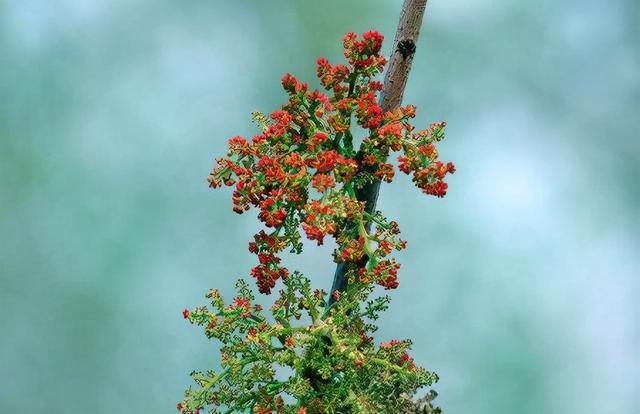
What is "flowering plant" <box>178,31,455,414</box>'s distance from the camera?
15.9 ft

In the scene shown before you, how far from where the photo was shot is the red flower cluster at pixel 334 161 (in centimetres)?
491

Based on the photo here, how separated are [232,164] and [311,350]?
0.96 meters

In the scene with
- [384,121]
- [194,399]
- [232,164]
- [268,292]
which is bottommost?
[194,399]

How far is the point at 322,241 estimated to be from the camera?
4.75 m

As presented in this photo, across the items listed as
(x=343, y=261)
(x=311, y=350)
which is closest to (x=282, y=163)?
(x=343, y=261)

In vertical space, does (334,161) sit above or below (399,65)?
below

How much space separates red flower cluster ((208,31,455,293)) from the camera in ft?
16.1

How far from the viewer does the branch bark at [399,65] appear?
5168 millimetres

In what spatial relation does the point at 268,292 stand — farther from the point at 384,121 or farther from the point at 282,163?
the point at 384,121

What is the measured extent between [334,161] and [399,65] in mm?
729

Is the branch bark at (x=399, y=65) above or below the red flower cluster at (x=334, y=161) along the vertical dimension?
above

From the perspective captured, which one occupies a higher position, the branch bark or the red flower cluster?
the branch bark

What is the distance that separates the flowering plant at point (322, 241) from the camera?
15.9 feet

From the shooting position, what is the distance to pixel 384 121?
202 inches
